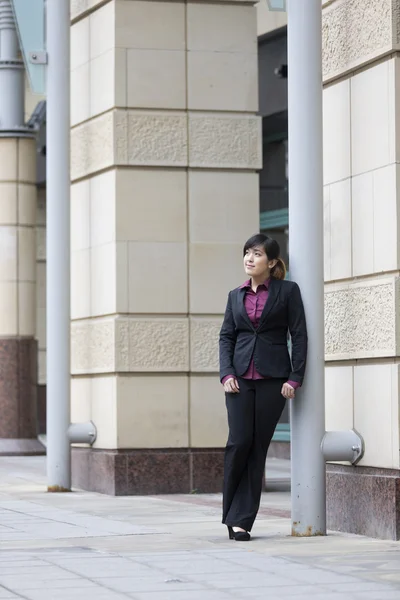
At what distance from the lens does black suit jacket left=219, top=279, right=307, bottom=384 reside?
8680 mm

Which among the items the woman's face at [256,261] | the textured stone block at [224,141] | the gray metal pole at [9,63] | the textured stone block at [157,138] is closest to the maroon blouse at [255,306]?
the woman's face at [256,261]

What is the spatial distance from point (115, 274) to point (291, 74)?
4.14 metres

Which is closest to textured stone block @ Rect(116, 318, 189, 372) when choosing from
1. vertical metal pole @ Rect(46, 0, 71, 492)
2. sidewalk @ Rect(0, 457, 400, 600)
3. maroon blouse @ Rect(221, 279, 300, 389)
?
vertical metal pole @ Rect(46, 0, 71, 492)

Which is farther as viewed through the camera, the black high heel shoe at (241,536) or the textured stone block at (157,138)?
the textured stone block at (157,138)

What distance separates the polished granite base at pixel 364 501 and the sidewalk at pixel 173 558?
114mm

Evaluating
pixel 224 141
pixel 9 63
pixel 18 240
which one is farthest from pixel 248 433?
pixel 18 240

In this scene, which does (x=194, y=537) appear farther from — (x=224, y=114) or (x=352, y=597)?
(x=224, y=114)

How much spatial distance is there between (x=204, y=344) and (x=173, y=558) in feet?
17.8

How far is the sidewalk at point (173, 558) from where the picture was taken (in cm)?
652

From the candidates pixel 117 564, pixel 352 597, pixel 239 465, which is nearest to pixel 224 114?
pixel 239 465

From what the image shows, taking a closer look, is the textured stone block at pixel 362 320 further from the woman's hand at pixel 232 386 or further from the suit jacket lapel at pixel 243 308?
the woman's hand at pixel 232 386

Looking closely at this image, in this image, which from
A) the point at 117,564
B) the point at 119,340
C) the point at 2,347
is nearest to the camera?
the point at 117,564

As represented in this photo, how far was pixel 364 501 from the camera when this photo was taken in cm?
878

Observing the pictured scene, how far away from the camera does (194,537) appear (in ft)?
29.0
